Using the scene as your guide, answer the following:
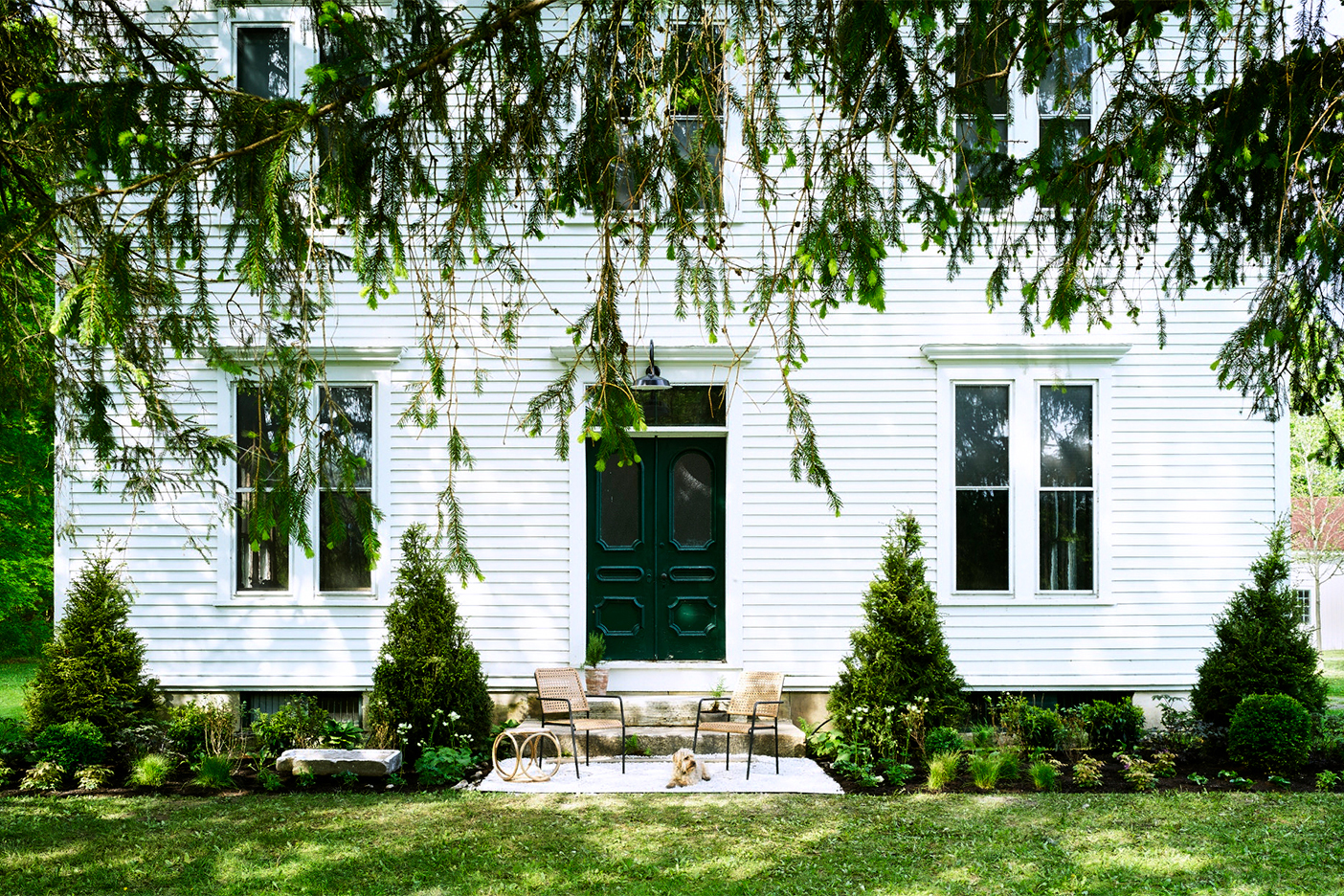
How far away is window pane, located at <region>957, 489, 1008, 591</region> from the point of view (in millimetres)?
9938

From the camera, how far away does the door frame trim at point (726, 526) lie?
977 cm

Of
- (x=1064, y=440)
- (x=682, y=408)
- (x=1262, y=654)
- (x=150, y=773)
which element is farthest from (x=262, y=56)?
(x=1262, y=654)

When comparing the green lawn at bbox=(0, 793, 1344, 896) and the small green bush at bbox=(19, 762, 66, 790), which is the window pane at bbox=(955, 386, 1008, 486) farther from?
the small green bush at bbox=(19, 762, 66, 790)

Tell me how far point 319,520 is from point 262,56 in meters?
4.45

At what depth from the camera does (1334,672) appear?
727 inches

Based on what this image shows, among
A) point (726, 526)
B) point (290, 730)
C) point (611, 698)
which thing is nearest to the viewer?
point (290, 730)

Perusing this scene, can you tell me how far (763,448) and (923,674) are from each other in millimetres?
2487

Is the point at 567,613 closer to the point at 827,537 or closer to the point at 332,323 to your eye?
the point at 827,537

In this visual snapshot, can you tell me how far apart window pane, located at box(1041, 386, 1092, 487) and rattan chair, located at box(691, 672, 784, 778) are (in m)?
3.30

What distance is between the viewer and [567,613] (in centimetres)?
980

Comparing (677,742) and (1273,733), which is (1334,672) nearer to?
(1273,733)

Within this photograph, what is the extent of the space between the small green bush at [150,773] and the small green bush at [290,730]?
2.55 ft

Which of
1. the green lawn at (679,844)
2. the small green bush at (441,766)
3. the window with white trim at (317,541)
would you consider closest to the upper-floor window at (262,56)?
the window with white trim at (317,541)

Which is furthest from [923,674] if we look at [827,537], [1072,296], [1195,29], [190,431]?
[190,431]
